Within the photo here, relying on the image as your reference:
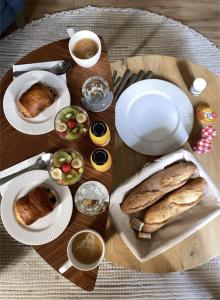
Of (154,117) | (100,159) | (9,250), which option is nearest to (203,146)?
(154,117)

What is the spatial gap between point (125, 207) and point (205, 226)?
306mm

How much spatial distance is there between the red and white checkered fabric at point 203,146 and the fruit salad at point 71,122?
424 mm

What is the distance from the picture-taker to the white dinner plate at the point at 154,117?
138 cm

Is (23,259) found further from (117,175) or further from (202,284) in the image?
(202,284)

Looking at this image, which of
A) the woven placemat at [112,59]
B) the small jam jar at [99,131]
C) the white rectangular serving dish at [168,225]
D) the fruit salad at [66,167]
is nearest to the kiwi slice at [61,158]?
the fruit salad at [66,167]

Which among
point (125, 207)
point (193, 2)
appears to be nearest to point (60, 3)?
point (193, 2)

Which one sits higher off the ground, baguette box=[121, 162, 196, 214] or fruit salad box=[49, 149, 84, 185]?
fruit salad box=[49, 149, 84, 185]

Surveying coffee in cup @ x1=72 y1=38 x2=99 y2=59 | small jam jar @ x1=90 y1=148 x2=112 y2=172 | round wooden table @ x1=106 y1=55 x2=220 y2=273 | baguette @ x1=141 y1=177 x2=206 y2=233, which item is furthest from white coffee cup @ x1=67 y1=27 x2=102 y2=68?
baguette @ x1=141 y1=177 x2=206 y2=233

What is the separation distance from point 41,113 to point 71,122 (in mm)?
129

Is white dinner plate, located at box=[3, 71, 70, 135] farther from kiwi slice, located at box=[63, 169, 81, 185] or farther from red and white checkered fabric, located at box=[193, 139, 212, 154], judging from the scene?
red and white checkered fabric, located at box=[193, 139, 212, 154]

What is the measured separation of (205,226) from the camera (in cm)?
135

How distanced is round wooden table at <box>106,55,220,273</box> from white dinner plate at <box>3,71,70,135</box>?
0.86 feet

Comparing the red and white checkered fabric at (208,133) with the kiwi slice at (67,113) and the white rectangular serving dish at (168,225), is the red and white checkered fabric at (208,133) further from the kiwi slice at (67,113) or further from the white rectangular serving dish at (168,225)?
the kiwi slice at (67,113)

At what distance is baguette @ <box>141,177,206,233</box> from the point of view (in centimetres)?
126
